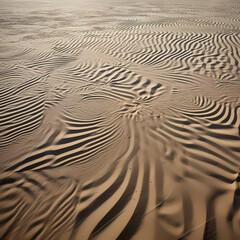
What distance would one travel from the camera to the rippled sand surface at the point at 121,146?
1819 millimetres

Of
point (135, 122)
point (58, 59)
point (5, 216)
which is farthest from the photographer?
point (58, 59)

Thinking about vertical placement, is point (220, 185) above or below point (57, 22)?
below

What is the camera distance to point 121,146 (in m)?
2.69

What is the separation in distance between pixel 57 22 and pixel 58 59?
21.4ft

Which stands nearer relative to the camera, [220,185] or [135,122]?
[220,185]

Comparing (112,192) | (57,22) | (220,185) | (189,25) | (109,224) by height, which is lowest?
(109,224)

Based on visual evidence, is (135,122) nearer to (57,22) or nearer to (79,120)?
(79,120)

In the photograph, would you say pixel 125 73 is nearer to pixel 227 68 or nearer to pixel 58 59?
pixel 58 59

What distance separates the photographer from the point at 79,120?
3242 millimetres

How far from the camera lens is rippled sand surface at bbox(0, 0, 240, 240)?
1819 mm

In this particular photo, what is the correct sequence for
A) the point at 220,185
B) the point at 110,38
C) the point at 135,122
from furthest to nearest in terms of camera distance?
the point at 110,38 → the point at 135,122 → the point at 220,185

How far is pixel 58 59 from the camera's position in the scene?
230 inches

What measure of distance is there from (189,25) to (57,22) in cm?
828

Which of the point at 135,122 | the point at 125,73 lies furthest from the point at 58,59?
the point at 135,122
